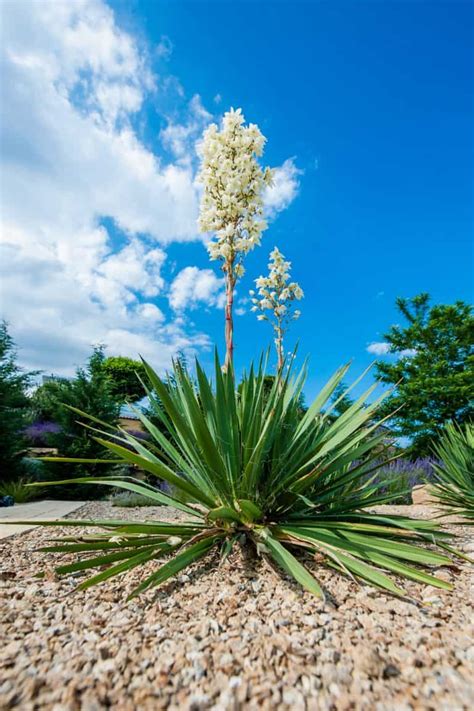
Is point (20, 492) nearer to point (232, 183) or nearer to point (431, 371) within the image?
point (232, 183)

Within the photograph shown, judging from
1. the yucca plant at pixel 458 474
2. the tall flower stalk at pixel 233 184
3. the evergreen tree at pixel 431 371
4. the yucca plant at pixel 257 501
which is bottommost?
the yucca plant at pixel 257 501

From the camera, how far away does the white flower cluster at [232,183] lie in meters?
3.08

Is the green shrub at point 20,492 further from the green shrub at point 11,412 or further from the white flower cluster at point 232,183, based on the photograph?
the white flower cluster at point 232,183

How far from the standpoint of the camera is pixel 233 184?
9.96 ft

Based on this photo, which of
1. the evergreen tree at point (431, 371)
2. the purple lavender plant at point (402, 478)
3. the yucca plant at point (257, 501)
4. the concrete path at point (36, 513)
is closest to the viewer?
the yucca plant at point (257, 501)

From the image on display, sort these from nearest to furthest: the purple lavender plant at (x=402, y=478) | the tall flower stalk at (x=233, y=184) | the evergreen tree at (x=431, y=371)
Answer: the tall flower stalk at (x=233, y=184) < the purple lavender plant at (x=402, y=478) < the evergreen tree at (x=431, y=371)

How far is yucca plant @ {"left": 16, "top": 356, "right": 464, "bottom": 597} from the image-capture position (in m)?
1.58

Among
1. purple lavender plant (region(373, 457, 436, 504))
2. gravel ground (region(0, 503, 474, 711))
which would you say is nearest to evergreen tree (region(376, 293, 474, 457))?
purple lavender plant (region(373, 457, 436, 504))

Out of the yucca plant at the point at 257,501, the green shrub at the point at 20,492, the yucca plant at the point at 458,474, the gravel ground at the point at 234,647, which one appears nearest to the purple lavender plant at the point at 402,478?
the yucca plant at the point at 458,474

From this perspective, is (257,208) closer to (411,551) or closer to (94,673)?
(411,551)

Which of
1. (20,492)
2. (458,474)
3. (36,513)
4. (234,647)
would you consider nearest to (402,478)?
(458,474)

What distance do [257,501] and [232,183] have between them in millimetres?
2442

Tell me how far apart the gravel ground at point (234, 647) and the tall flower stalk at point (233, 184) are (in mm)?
2242

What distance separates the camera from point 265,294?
679 centimetres
